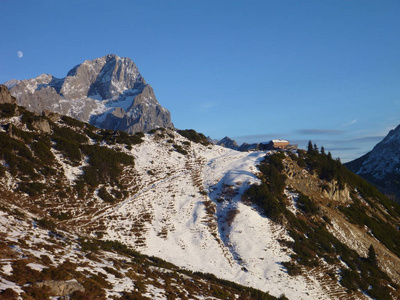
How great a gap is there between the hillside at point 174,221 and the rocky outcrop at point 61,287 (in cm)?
51

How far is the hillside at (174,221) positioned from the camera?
26375 millimetres

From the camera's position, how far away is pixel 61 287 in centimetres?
1686

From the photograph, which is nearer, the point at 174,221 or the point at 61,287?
the point at 61,287

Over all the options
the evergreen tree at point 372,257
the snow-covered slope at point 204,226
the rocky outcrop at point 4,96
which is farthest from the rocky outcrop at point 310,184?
the rocky outcrop at point 4,96

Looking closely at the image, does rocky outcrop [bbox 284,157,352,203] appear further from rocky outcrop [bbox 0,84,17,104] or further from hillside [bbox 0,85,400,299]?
rocky outcrop [bbox 0,84,17,104]

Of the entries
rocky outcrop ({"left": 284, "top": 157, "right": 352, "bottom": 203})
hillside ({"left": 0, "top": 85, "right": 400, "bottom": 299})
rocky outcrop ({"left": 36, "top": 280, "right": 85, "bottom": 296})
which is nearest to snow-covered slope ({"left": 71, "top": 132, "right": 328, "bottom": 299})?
hillside ({"left": 0, "top": 85, "right": 400, "bottom": 299})

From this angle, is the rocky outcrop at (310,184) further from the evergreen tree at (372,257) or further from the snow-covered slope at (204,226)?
the evergreen tree at (372,257)

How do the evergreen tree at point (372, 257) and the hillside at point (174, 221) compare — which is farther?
the evergreen tree at point (372, 257)

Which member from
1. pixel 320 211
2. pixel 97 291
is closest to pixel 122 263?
pixel 97 291

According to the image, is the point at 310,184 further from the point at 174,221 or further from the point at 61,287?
the point at 61,287

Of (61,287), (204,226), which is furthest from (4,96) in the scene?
(61,287)

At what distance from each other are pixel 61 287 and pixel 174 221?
32.1m

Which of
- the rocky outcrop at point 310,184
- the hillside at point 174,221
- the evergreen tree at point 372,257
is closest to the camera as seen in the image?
the hillside at point 174,221

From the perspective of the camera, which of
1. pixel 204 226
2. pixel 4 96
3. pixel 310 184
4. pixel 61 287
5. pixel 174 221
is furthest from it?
pixel 310 184
